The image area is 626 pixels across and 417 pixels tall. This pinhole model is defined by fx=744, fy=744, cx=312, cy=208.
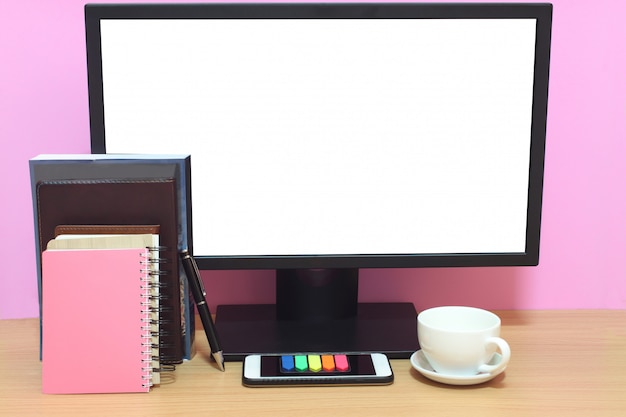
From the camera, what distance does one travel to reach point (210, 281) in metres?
1.08

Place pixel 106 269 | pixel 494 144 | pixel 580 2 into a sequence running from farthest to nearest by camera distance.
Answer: pixel 580 2, pixel 494 144, pixel 106 269

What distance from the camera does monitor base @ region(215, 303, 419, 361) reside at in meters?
0.90

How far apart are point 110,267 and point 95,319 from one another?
0.06 m

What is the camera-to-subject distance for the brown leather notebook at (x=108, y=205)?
82 centimetres

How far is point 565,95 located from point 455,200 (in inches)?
10.6

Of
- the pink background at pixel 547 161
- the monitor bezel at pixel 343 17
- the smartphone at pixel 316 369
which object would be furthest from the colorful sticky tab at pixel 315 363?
the pink background at pixel 547 161

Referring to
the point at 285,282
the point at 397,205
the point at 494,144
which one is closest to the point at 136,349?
the point at 285,282

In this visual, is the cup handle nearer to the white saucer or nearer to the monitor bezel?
the white saucer

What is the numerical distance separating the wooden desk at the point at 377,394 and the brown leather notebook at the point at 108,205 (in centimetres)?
14

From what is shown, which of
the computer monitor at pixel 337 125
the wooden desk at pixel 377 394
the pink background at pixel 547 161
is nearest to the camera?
the wooden desk at pixel 377 394

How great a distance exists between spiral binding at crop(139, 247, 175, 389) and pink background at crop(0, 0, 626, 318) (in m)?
0.27

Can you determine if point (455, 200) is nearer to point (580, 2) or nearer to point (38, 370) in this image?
point (580, 2)

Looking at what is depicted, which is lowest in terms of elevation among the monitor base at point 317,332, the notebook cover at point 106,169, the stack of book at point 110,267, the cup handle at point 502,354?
the monitor base at point 317,332

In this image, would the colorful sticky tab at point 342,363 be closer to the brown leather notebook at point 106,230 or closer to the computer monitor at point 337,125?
the computer monitor at point 337,125
